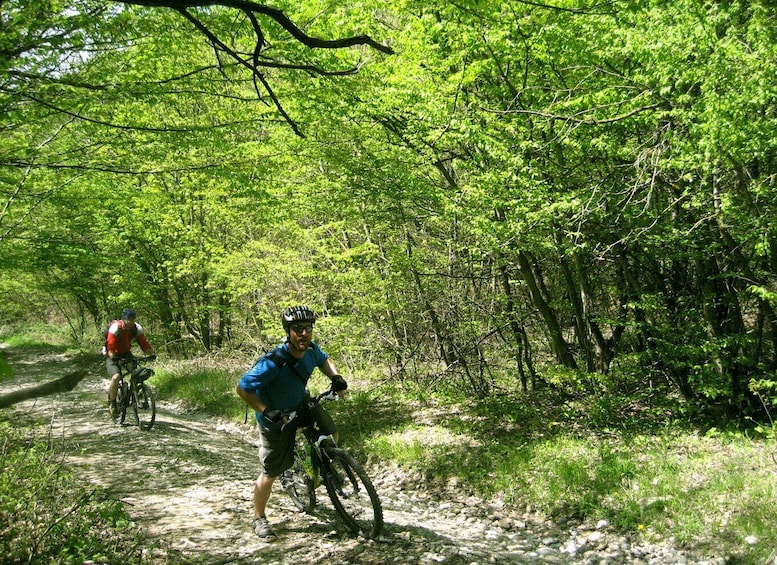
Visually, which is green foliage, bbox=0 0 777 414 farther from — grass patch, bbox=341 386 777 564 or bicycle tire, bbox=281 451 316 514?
bicycle tire, bbox=281 451 316 514

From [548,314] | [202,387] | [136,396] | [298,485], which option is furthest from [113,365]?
[548,314]

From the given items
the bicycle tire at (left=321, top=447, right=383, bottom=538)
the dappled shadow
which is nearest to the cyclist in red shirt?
the dappled shadow

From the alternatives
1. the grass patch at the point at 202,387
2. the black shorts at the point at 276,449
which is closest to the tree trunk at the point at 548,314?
the black shorts at the point at 276,449

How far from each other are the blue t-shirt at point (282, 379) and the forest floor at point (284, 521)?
113 centimetres

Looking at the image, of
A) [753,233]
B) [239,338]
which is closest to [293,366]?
[753,233]

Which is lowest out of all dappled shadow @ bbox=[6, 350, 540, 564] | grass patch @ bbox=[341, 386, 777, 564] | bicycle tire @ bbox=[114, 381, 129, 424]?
grass patch @ bbox=[341, 386, 777, 564]

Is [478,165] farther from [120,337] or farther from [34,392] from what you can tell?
[34,392]

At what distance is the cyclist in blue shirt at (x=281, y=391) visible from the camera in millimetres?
4684

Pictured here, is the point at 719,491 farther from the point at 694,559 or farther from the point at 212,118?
the point at 212,118

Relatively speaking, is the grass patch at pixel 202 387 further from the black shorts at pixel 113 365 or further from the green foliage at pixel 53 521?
the green foliage at pixel 53 521

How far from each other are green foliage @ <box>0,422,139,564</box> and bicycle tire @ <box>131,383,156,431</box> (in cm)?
406

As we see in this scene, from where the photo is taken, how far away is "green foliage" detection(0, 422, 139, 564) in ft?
12.1

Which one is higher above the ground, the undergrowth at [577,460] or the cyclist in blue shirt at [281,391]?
the cyclist in blue shirt at [281,391]

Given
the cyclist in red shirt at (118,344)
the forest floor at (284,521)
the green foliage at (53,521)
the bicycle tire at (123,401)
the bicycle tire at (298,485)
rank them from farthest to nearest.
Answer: the bicycle tire at (123,401)
the cyclist in red shirt at (118,344)
the bicycle tire at (298,485)
the forest floor at (284,521)
the green foliage at (53,521)
